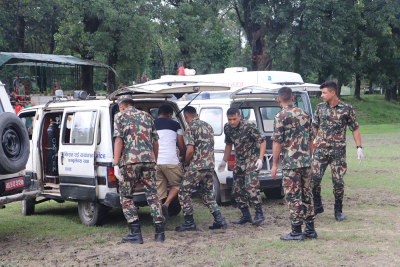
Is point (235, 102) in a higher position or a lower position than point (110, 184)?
higher

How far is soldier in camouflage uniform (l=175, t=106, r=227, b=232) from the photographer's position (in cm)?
641

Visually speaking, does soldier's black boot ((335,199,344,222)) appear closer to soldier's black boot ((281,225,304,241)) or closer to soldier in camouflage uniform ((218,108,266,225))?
soldier in camouflage uniform ((218,108,266,225))

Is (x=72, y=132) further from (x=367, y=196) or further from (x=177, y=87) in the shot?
(x=367, y=196)

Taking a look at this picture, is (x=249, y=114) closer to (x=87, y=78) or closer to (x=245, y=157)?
(x=245, y=157)

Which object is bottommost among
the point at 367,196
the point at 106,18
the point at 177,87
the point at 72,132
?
the point at 367,196

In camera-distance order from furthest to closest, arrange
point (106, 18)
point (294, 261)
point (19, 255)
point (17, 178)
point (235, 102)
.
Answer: point (106, 18), point (235, 102), point (17, 178), point (19, 255), point (294, 261)

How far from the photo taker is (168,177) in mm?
6527

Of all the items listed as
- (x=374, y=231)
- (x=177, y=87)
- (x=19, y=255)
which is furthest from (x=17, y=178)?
(x=374, y=231)

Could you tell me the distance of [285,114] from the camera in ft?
18.8

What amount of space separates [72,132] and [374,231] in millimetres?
4628

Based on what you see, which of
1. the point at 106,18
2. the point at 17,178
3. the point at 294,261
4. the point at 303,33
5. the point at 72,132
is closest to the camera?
the point at 294,261

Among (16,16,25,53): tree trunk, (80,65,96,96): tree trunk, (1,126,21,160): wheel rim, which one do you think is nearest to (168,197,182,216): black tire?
(1,126,21,160): wheel rim

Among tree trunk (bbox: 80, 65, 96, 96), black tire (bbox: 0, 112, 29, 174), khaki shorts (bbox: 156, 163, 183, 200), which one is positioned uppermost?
tree trunk (bbox: 80, 65, 96, 96)

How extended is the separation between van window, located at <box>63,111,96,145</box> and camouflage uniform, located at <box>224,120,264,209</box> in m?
2.05
